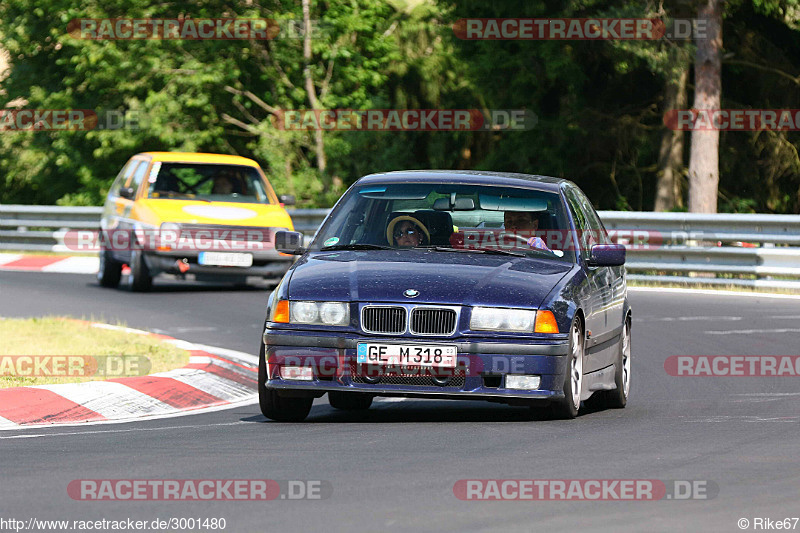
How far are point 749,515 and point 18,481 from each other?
122 inches

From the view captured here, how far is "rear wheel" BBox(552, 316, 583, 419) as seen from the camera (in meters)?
9.23

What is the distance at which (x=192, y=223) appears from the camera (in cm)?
2050

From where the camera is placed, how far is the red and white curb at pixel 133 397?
998 cm

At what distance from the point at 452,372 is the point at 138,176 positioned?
44.7 ft

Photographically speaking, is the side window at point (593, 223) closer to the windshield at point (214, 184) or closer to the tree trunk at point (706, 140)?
the windshield at point (214, 184)

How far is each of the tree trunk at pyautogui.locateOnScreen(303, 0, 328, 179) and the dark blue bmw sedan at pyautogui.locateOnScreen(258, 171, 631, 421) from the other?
26814mm

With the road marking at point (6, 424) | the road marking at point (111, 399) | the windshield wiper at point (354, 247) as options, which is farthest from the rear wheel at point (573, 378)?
the road marking at point (6, 424)

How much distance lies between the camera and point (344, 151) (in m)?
38.2

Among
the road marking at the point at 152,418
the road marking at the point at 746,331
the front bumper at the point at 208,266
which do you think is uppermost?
the road marking at the point at 152,418

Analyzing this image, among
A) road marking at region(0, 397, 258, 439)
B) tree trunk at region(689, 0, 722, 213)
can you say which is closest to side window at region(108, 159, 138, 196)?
tree trunk at region(689, 0, 722, 213)

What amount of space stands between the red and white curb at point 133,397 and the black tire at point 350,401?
0.97 metres

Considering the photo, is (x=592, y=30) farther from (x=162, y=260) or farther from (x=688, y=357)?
(x=688, y=357)

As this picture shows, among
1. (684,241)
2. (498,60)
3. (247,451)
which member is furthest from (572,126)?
(247,451)

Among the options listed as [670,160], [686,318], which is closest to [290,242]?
[686,318]
